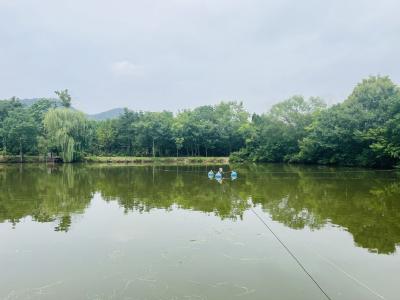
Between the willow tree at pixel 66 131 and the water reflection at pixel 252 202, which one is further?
the willow tree at pixel 66 131

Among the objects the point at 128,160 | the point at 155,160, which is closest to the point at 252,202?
the point at 128,160

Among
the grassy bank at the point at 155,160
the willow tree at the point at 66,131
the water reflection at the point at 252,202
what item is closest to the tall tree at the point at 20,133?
the willow tree at the point at 66,131

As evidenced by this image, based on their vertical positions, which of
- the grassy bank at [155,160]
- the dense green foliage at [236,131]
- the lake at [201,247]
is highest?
the dense green foliage at [236,131]

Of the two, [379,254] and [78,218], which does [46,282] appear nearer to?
[78,218]

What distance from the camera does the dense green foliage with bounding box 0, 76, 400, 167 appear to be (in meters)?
33.6

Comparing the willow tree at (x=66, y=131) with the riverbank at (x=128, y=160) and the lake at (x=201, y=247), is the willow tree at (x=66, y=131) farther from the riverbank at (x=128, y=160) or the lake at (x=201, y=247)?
the lake at (x=201, y=247)

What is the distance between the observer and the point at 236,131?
187 ft

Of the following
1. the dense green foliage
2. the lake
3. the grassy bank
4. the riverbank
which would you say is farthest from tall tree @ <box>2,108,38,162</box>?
the lake

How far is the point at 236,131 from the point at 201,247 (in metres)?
49.5

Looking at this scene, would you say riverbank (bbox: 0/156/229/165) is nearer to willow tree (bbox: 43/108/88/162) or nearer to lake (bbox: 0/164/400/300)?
willow tree (bbox: 43/108/88/162)

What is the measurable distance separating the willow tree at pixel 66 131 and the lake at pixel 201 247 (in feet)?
100

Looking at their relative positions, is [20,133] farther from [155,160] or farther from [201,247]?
[201,247]

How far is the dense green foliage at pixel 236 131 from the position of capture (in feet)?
110

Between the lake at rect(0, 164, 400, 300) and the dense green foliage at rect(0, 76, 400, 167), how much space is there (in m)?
20.1
